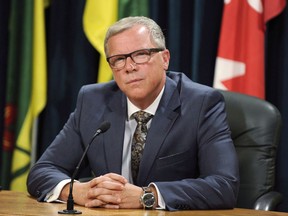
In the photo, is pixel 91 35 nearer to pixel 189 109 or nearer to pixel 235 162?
pixel 189 109

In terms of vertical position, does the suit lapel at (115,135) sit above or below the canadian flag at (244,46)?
below

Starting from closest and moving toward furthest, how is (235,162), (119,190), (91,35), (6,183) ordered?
(119,190) < (235,162) < (91,35) < (6,183)

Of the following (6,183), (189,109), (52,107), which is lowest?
(6,183)

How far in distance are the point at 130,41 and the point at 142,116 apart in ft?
1.37

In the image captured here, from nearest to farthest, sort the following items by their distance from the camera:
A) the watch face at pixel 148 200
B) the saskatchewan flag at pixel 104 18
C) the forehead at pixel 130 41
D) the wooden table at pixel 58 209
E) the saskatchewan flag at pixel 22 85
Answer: the wooden table at pixel 58 209 < the watch face at pixel 148 200 < the forehead at pixel 130 41 < the saskatchewan flag at pixel 104 18 < the saskatchewan flag at pixel 22 85

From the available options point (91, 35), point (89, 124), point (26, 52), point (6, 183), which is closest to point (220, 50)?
point (91, 35)

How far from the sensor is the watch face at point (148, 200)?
2.55 m

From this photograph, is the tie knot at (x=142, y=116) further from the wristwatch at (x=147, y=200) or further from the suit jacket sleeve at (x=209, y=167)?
the wristwatch at (x=147, y=200)

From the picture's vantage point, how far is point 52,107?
4789 millimetres

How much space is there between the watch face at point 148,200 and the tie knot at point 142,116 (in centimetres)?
66

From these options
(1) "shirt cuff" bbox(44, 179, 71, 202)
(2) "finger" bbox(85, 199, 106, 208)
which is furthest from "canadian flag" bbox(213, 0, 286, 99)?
(2) "finger" bbox(85, 199, 106, 208)

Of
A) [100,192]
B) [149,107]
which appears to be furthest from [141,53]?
[100,192]

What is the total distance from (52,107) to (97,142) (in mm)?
1698

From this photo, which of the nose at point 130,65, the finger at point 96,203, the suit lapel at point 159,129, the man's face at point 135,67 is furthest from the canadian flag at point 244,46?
the finger at point 96,203
